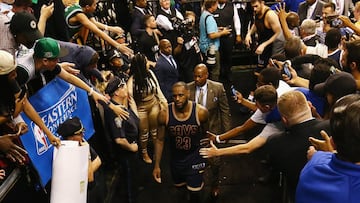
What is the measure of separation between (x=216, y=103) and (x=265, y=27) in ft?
6.55

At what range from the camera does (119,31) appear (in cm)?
570

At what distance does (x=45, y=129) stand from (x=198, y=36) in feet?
16.9

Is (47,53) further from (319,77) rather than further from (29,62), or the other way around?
(319,77)

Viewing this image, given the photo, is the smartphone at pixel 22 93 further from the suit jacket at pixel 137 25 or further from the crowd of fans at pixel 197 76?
the suit jacket at pixel 137 25

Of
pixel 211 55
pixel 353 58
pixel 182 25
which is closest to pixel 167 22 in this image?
pixel 182 25

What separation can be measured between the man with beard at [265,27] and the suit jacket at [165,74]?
1.34 meters

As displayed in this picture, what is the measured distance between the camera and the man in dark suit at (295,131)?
11.1 feet

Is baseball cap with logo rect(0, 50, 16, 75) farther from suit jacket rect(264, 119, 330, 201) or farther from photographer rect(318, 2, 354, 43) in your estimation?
photographer rect(318, 2, 354, 43)

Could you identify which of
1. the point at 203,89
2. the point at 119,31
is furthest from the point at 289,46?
the point at 119,31

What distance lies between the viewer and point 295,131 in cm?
343

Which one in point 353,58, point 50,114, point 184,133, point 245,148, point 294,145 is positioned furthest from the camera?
point 184,133

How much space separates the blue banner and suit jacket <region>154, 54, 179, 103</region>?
2.05m

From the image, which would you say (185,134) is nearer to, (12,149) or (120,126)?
(120,126)

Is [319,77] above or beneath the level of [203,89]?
above
